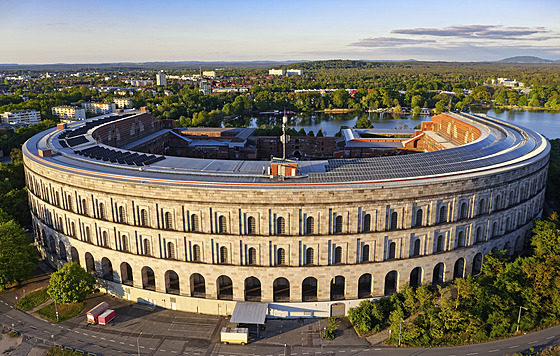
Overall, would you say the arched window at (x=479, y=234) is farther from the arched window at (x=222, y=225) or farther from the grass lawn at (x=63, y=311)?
the grass lawn at (x=63, y=311)

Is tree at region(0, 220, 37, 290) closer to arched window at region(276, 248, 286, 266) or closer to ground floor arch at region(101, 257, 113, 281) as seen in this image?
ground floor arch at region(101, 257, 113, 281)

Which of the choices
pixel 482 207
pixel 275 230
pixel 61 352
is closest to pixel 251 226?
pixel 275 230

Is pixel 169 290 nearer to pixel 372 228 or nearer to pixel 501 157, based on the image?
pixel 372 228

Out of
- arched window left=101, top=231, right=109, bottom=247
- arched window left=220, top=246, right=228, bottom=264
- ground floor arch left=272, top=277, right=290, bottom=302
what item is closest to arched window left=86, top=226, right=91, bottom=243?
arched window left=101, top=231, right=109, bottom=247

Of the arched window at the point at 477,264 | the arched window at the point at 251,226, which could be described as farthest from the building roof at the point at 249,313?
the arched window at the point at 477,264

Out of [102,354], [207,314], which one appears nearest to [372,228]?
[207,314]

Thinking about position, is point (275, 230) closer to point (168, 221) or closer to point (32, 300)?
point (168, 221)
